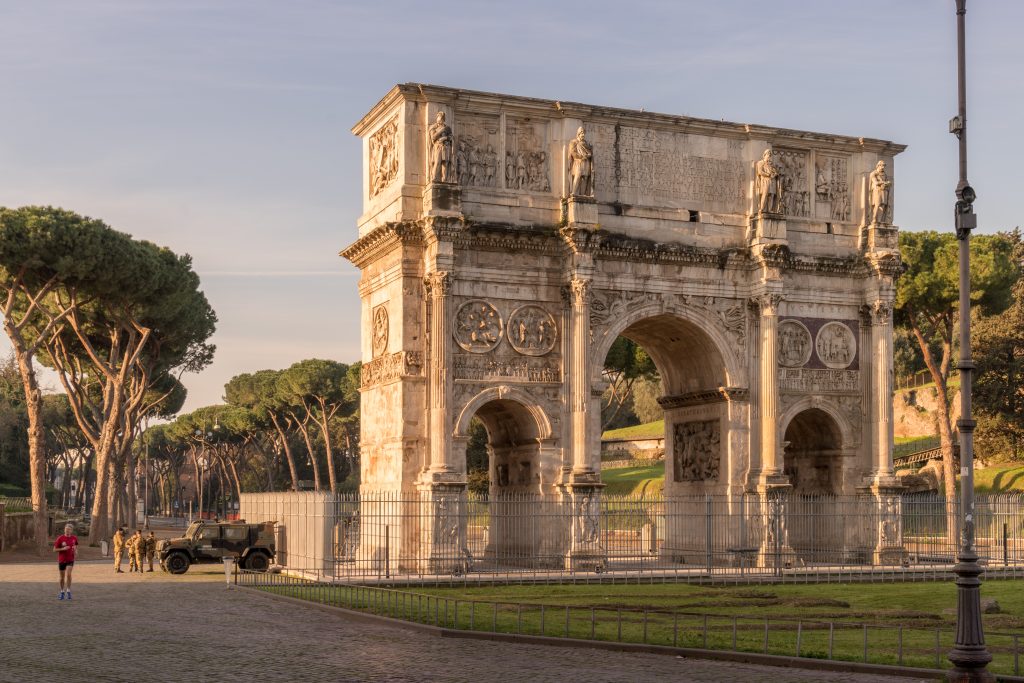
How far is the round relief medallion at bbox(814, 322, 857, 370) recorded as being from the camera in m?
36.8

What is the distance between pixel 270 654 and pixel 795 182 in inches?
962

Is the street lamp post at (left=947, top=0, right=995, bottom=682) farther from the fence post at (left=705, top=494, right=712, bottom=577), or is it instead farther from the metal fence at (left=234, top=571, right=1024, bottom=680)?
the fence post at (left=705, top=494, right=712, bottom=577)

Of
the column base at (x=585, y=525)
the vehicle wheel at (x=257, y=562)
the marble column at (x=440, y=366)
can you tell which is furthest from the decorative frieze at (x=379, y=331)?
the vehicle wheel at (x=257, y=562)

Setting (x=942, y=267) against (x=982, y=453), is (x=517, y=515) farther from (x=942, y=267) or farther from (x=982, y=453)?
(x=982, y=453)

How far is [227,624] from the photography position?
69.3 ft

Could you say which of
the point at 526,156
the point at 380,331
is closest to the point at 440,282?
the point at 380,331

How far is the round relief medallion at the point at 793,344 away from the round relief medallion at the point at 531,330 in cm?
678

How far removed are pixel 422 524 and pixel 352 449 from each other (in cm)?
6393

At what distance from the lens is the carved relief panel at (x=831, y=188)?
1470 inches

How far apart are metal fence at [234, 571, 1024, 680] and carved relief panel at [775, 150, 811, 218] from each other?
56.4 ft

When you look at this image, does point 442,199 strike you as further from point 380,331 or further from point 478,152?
point 380,331

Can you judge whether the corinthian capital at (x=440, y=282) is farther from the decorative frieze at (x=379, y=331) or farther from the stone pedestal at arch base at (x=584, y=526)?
the stone pedestal at arch base at (x=584, y=526)

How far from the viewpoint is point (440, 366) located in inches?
1271

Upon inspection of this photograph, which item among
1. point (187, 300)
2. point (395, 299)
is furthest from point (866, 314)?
point (187, 300)
